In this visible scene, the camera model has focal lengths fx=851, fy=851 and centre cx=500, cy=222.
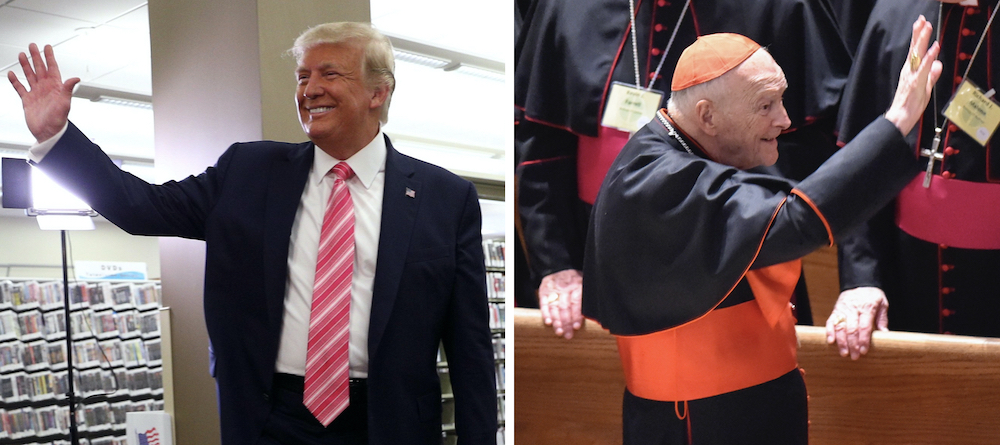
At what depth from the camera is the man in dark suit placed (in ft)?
6.14

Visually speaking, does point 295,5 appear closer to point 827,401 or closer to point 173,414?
point 173,414

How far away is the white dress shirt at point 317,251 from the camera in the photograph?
193cm

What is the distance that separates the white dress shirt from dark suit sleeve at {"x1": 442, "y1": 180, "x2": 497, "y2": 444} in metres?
0.21

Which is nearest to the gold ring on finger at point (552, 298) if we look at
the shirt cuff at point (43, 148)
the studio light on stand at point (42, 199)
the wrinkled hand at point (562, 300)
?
the wrinkled hand at point (562, 300)

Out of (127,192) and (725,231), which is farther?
(127,192)

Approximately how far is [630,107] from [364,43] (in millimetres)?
701

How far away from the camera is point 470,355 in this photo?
2000 mm

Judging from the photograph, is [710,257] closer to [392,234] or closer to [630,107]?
[630,107]

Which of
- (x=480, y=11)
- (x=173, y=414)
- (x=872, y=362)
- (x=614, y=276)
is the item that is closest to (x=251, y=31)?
(x=173, y=414)

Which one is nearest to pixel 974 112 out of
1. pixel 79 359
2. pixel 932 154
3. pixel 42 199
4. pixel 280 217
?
pixel 932 154

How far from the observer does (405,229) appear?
1990 mm

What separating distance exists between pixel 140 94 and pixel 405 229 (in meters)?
6.55

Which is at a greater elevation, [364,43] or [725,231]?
[364,43]

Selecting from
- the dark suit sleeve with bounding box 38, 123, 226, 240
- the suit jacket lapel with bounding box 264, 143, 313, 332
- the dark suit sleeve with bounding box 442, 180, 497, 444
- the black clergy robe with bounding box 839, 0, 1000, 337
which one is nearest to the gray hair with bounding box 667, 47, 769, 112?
the black clergy robe with bounding box 839, 0, 1000, 337
